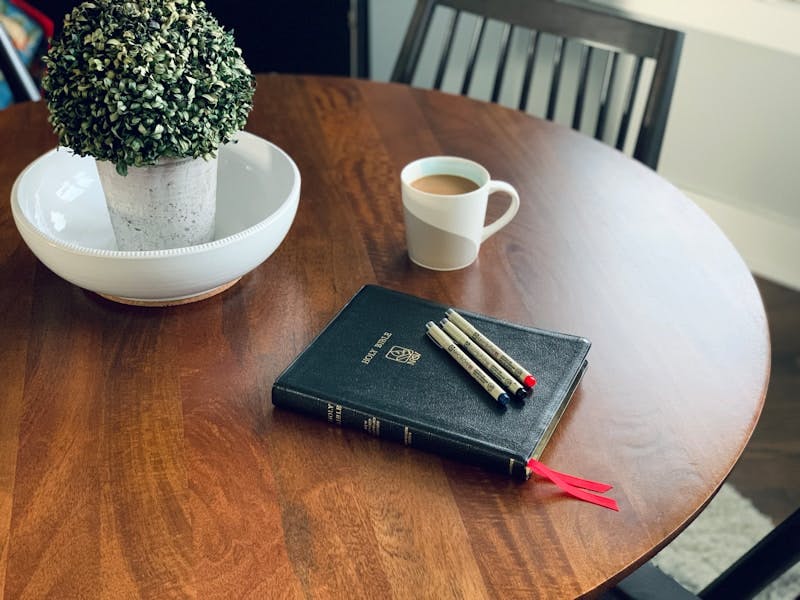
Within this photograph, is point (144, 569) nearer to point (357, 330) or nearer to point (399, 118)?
point (357, 330)

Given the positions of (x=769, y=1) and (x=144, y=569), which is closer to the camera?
(x=144, y=569)

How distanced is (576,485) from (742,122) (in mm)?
1699

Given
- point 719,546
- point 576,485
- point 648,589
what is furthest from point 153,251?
point 719,546

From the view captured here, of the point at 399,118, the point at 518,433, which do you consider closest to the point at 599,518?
the point at 518,433

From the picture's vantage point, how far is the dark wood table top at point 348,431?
65cm

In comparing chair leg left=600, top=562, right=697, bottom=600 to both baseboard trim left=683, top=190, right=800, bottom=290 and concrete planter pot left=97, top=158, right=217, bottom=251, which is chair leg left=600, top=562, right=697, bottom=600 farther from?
baseboard trim left=683, top=190, right=800, bottom=290

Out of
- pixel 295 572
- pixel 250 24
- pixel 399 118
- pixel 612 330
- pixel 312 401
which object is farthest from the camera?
pixel 250 24

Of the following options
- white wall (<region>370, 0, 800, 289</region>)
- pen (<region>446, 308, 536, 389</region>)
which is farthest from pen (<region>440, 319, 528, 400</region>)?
white wall (<region>370, 0, 800, 289</region>)

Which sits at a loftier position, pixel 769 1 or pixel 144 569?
pixel 769 1

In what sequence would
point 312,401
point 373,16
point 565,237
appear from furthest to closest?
point 373,16, point 565,237, point 312,401

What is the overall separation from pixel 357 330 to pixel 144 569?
0.99ft

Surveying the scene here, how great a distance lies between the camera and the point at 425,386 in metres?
0.77

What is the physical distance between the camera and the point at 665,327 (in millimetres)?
907

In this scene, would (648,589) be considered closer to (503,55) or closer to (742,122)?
(503,55)
